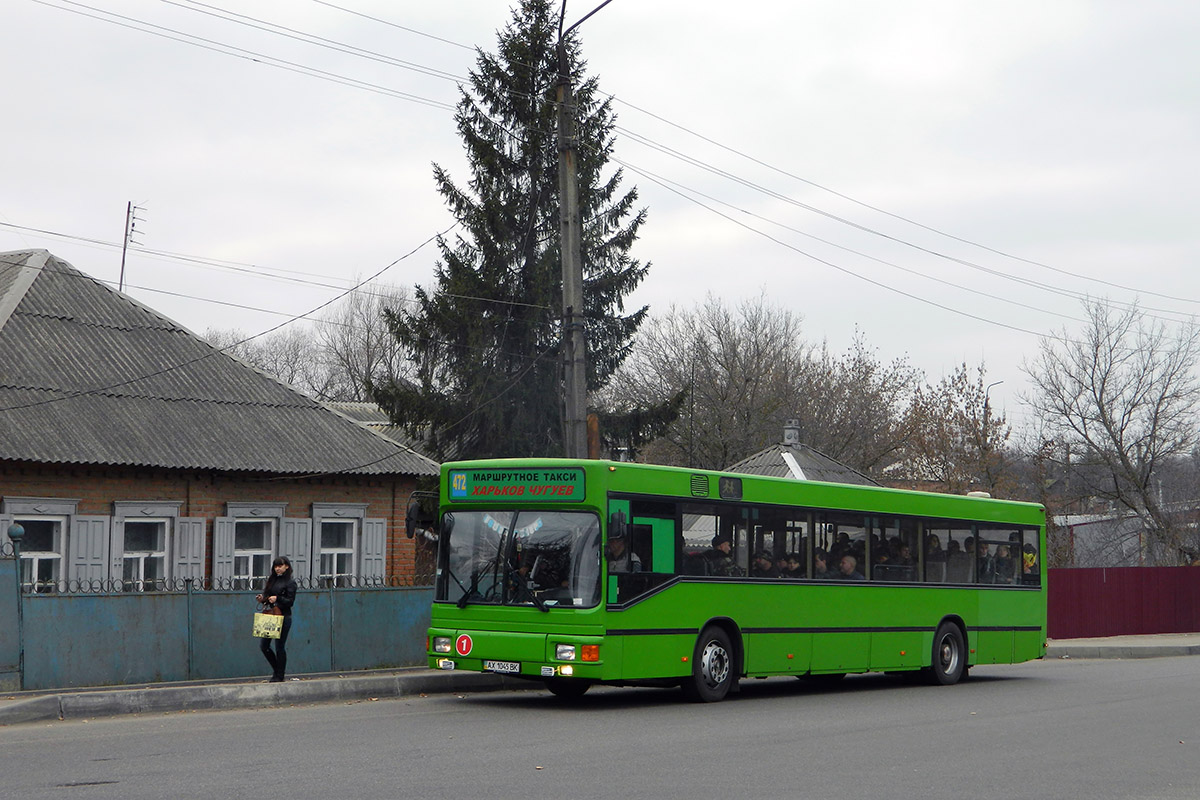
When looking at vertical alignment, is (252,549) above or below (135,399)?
below

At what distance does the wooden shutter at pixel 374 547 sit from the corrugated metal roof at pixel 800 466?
13.9 metres

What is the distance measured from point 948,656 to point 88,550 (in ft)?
40.4

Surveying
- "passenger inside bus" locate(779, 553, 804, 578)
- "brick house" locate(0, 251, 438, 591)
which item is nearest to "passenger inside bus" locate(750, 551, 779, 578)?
"passenger inside bus" locate(779, 553, 804, 578)

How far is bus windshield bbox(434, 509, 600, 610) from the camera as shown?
13.9 metres

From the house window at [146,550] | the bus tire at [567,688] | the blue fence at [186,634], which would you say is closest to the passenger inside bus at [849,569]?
the bus tire at [567,688]

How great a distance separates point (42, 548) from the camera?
1886cm

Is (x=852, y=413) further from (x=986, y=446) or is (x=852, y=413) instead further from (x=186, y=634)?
(x=186, y=634)

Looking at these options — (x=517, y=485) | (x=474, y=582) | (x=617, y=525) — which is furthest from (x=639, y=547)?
(x=474, y=582)

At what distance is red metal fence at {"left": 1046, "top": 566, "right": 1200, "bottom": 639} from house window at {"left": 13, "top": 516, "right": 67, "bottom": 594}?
74.9 feet

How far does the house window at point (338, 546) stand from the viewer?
2283 centimetres

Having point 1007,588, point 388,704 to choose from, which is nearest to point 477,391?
point 1007,588

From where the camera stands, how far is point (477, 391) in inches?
1240

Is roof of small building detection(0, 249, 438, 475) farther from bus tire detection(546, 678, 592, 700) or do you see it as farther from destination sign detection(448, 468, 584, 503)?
bus tire detection(546, 678, 592, 700)

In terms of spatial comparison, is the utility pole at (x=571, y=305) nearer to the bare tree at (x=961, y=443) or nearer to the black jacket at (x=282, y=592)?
the black jacket at (x=282, y=592)
